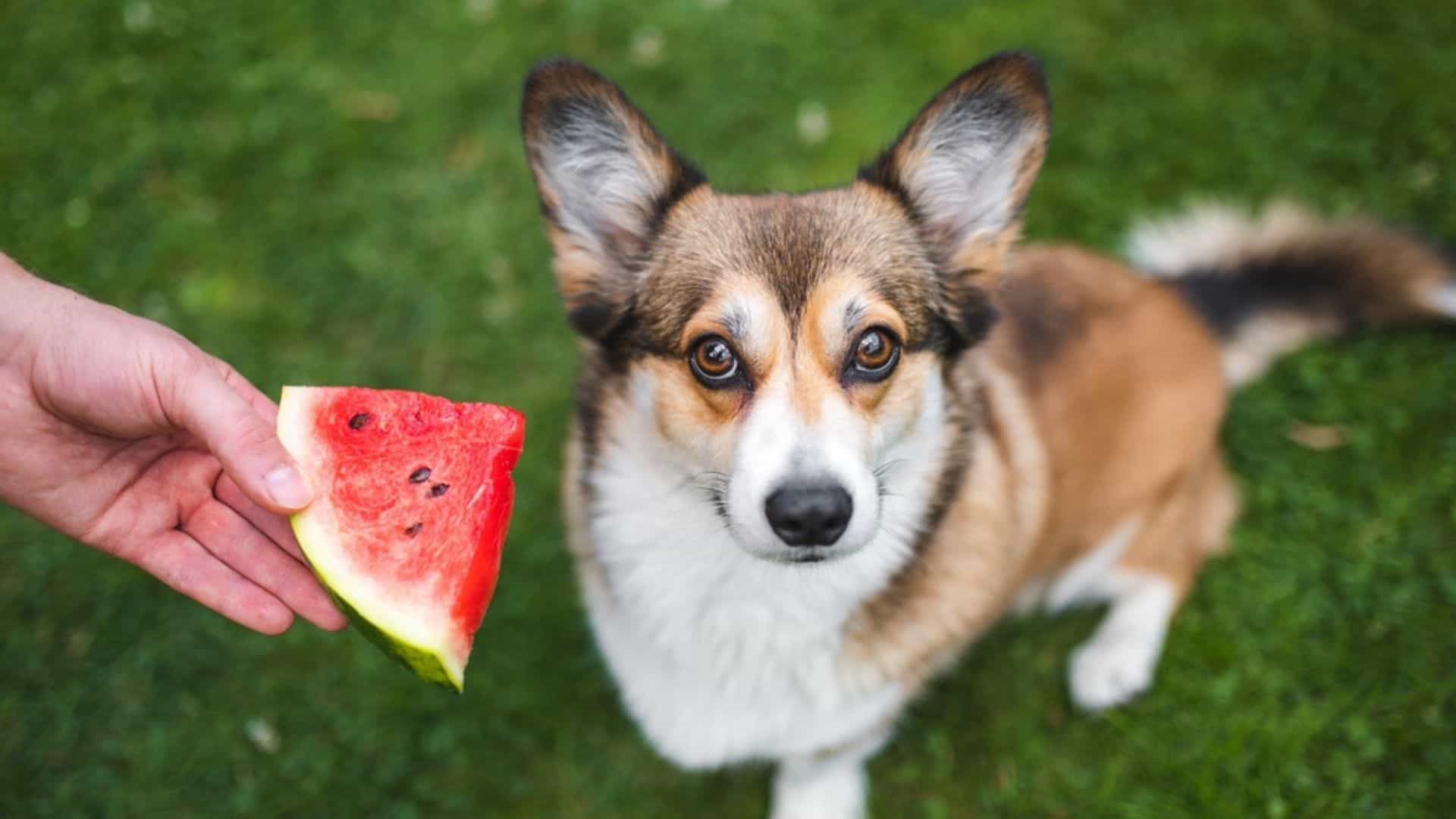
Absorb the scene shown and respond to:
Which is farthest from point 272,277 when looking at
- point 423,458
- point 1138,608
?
point 1138,608

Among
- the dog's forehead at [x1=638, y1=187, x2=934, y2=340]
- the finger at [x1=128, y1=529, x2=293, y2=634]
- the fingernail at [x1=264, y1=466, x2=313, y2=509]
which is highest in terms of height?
the dog's forehead at [x1=638, y1=187, x2=934, y2=340]

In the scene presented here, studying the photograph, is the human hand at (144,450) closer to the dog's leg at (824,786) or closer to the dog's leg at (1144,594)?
the dog's leg at (824,786)

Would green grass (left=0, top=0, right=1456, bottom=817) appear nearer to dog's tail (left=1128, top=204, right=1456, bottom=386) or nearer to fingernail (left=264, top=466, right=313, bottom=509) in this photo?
dog's tail (left=1128, top=204, right=1456, bottom=386)

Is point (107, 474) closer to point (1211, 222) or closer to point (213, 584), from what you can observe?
point (213, 584)

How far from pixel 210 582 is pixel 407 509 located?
77 cm

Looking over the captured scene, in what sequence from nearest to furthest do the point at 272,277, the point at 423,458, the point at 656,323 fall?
the point at 423,458 → the point at 656,323 → the point at 272,277

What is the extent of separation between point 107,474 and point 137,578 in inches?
54.6

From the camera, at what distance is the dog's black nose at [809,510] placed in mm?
2082

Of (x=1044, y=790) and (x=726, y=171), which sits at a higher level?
(x=726, y=171)

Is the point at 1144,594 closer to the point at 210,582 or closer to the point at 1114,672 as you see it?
the point at 1114,672

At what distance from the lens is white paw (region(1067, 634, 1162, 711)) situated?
138 inches

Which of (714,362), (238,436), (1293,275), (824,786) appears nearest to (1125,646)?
(824,786)

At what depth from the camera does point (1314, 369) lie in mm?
4152

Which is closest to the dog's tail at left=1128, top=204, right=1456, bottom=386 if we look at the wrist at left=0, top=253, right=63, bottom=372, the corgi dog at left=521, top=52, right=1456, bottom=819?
the corgi dog at left=521, top=52, right=1456, bottom=819
